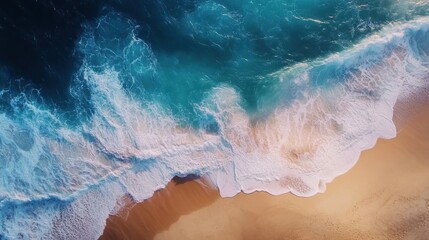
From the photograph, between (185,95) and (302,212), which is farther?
(185,95)

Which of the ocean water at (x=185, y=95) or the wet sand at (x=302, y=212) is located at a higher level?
the ocean water at (x=185, y=95)

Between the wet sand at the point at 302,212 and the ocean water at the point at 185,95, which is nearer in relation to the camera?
the wet sand at the point at 302,212

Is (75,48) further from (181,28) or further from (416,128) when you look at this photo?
(416,128)

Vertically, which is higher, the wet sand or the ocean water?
the ocean water

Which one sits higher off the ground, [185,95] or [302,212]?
[185,95]
